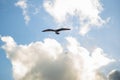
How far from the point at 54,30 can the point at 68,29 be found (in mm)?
7242

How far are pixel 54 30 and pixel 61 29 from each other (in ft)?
10.5

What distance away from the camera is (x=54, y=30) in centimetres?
10588

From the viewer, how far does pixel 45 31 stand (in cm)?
10494

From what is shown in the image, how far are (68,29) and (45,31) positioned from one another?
9320 mm

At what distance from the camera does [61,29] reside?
104 metres

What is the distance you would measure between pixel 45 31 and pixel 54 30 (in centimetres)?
341

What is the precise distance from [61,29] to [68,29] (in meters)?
4.16

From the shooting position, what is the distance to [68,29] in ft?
330
